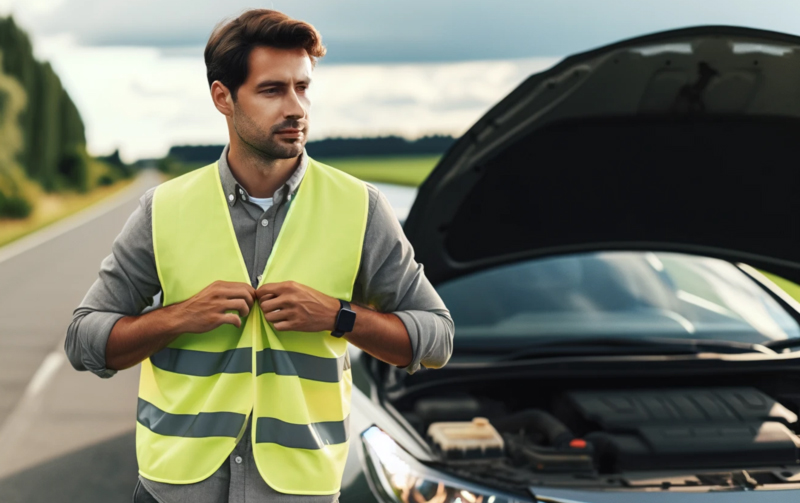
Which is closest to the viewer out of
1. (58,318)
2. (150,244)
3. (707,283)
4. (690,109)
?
(150,244)

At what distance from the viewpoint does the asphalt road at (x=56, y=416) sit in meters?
4.39

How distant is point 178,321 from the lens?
1749 millimetres

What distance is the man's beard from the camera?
1811 mm

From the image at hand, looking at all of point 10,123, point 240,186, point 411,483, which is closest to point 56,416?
point 411,483

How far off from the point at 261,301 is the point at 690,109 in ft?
5.33

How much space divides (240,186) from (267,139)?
145mm

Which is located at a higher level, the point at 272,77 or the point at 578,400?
the point at 272,77

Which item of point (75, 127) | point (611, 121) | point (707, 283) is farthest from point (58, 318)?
point (75, 127)

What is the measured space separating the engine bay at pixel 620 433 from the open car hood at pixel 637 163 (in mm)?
521

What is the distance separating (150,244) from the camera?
1.87 metres

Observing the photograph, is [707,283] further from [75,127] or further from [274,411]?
[75,127]

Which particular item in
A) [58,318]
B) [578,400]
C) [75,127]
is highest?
[578,400]

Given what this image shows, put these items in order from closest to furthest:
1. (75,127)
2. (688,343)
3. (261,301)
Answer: (261,301)
(688,343)
(75,127)

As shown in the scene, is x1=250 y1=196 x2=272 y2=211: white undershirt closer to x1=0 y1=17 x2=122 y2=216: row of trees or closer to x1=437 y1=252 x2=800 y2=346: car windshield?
x1=437 y1=252 x2=800 y2=346: car windshield
